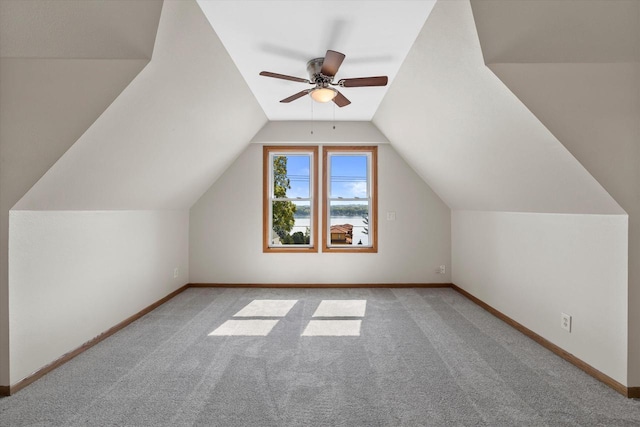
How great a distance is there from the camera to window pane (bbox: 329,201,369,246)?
4938 mm

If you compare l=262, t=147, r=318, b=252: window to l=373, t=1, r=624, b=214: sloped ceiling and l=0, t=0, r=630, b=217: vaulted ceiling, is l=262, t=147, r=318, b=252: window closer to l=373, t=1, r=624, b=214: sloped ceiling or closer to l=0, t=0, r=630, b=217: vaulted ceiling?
l=0, t=0, r=630, b=217: vaulted ceiling

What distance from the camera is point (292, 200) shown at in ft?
16.1

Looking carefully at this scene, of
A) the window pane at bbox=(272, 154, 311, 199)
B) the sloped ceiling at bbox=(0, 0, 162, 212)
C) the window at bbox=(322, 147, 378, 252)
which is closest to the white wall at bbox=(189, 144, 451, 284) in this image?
the window at bbox=(322, 147, 378, 252)

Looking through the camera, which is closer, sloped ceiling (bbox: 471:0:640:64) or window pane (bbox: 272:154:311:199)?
sloped ceiling (bbox: 471:0:640:64)

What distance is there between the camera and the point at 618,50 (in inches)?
65.6

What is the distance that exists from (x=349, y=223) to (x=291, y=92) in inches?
87.1

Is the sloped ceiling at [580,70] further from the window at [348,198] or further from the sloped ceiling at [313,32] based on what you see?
the window at [348,198]

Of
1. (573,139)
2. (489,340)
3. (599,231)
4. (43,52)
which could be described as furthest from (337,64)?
(489,340)

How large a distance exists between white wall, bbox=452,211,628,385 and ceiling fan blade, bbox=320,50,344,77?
2.11m

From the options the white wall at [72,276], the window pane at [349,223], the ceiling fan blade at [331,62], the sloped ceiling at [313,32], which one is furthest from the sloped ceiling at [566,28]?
the window pane at [349,223]

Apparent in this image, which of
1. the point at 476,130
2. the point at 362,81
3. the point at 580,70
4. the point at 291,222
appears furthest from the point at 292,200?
the point at 580,70

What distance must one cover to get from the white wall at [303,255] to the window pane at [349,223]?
0.83ft

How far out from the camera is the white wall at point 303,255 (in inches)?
188

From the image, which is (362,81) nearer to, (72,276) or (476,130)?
(476,130)
